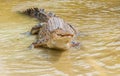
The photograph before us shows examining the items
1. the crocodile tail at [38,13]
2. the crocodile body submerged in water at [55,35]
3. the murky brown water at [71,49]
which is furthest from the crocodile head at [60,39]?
the crocodile tail at [38,13]

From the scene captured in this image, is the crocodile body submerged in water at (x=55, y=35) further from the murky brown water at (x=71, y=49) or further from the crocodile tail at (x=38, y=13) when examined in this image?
the crocodile tail at (x=38, y=13)

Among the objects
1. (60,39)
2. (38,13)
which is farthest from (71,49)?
(38,13)

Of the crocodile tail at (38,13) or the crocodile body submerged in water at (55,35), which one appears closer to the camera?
the crocodile body submerged in water at (55,35)

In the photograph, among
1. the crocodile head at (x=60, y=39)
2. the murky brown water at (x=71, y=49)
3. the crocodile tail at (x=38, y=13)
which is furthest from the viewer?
the crocodile tail at (x=38, y=13)

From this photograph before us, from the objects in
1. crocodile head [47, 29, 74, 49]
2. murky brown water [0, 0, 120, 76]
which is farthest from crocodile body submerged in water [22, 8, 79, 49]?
murky brown water [0, 0, 120, 76]

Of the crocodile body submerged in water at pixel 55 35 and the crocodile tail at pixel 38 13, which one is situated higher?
the crocodile tail at pixel 38 13

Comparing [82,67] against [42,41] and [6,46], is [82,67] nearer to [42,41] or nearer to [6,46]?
[42,41]

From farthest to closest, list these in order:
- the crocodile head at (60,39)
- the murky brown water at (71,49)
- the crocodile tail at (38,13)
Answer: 1. the crocodile tail at (38,13)
2. the crocodile head at (60,39)
3. the murky brown water at (71,49)

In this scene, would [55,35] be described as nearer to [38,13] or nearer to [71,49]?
[71,49]
